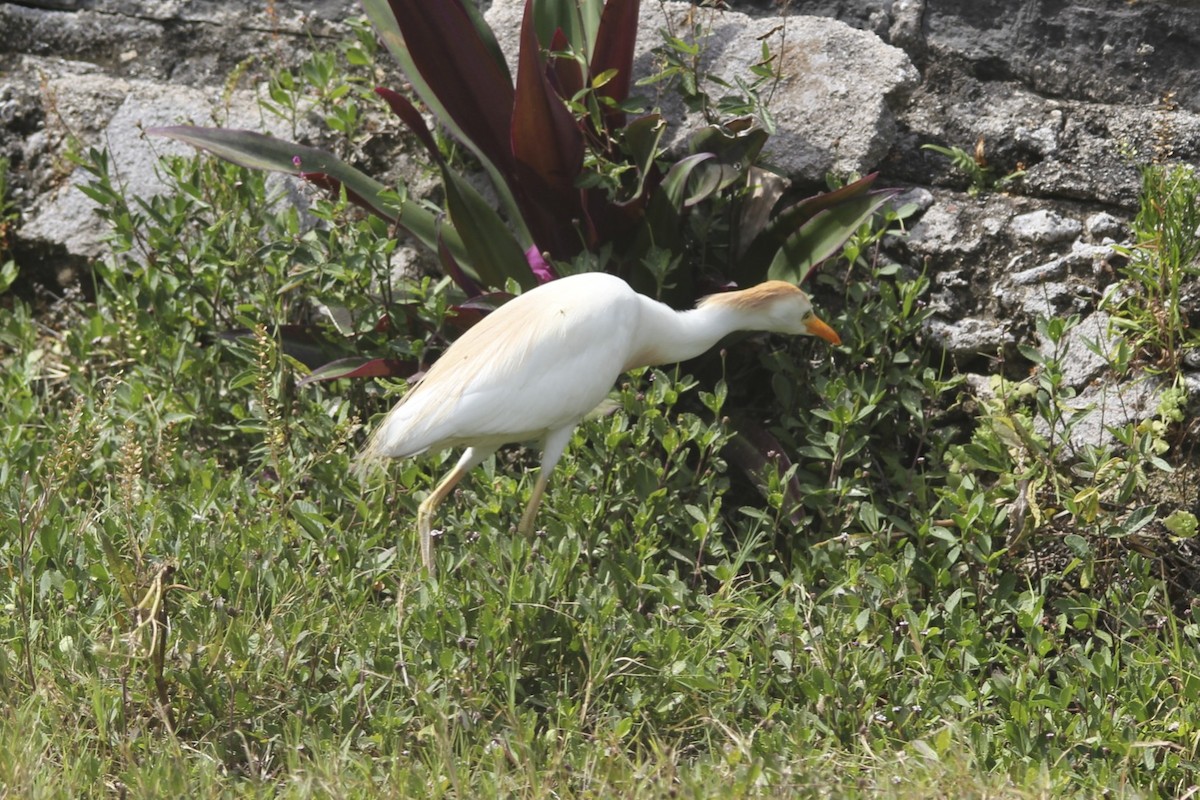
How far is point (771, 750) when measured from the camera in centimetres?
246

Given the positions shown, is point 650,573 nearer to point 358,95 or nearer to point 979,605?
point 979,605

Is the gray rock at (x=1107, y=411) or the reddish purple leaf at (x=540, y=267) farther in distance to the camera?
the reddish purple leaf at (x=540, y=267)

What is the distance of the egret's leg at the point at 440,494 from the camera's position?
3.11 metres

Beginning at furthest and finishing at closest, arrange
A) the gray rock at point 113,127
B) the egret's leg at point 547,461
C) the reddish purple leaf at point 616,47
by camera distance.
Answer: the gray rock at point 113,127, the reddish purple leaf at point 616,47, the egret's leg at point 547,461

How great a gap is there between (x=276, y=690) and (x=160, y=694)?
0.23m

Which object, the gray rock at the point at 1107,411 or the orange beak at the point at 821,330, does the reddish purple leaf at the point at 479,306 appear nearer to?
the orange beak at the point at 821,330

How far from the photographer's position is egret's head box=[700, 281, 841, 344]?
10.6 ft

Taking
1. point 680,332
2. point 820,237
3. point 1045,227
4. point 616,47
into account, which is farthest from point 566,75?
point 1045,227

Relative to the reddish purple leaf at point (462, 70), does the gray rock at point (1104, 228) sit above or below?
below

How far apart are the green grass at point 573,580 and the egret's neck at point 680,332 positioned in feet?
0.43

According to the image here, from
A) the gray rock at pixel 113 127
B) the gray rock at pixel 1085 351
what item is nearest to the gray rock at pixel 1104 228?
the gray rock at pixel 1085 351

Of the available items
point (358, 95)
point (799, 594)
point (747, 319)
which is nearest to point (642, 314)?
point (747, 319)

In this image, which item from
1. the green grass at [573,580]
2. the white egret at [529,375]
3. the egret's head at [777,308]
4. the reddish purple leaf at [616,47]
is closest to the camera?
the green grass at [573,580]

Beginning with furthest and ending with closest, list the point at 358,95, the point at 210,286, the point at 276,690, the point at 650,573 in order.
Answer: the point at 358,95
the point at 210,286
the point at 650,573
the point at 276,690
